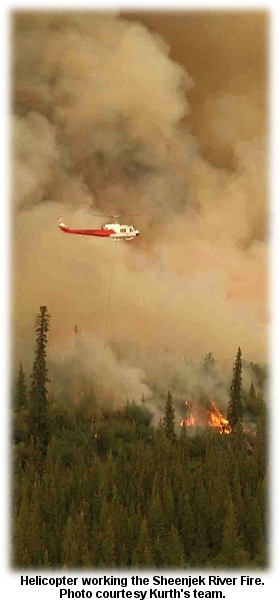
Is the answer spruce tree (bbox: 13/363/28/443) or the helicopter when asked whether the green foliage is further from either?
the helicopter

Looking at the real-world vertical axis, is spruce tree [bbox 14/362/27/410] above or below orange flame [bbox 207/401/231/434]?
above

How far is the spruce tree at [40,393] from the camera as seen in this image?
7359mm

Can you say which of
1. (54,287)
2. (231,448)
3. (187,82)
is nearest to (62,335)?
(54,287)

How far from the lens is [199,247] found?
7.46 m

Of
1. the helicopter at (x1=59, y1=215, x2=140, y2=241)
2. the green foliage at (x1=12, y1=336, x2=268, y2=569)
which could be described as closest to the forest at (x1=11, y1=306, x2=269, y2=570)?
the green foliage at (x1=12, y1=336, x2=268, y2=569)

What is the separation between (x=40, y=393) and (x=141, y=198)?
2453 mm

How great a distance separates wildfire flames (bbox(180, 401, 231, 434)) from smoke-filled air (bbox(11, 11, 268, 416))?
17 centimetres

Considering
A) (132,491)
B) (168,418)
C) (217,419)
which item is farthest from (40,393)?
(217,419)

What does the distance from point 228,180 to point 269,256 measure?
98cm

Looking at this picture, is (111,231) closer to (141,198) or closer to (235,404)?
(141,198)

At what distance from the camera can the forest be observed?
20.6 ft

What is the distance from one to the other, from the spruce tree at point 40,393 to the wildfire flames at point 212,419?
1.66m

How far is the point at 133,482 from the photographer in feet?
22.3

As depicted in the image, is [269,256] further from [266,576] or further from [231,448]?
[266,576]
